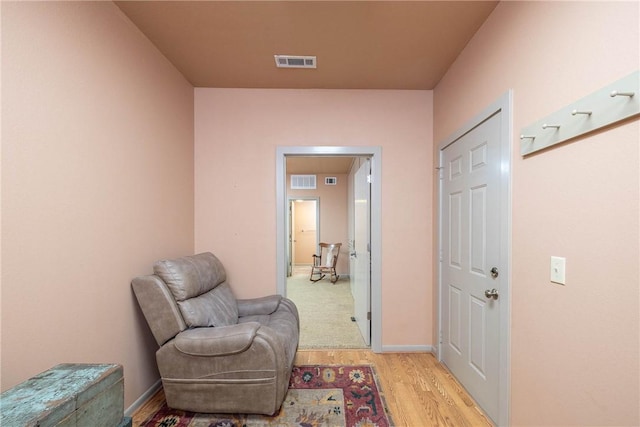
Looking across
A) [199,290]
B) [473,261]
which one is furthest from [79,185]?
[473,261]

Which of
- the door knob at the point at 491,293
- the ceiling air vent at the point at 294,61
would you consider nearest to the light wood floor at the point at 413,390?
the door knob at the point at 491,293

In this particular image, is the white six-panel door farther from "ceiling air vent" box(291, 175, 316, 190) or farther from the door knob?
"ceiling air vent" box(291, 175, 316, 190)

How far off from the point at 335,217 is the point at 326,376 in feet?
15.7

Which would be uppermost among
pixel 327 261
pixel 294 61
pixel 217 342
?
pixel 294 61

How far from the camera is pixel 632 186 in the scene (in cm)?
95

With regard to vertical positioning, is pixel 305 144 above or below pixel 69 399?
above

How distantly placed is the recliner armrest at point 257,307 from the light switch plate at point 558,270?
1.98 metres

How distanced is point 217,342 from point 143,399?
86cm

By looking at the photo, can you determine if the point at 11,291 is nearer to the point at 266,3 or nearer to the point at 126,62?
the point at 126,62

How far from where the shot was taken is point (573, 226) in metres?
1.18

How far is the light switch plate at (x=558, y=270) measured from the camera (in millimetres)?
1228

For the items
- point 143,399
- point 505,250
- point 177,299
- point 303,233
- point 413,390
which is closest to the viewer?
point 505,250

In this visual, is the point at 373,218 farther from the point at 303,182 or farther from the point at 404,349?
the point at 303,182

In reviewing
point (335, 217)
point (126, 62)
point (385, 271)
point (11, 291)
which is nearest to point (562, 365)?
point (385, 271)
